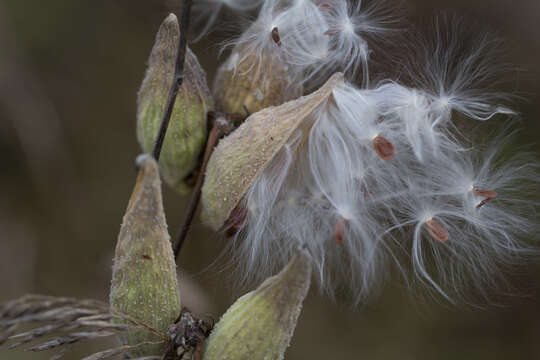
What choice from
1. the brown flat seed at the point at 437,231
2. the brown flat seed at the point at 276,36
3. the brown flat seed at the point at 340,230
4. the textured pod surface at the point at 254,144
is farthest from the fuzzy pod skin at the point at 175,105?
the brown flat seed at the point at 437,231

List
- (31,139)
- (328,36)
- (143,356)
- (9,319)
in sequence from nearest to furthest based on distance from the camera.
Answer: (9,319)
(143,356)
(328,36)
(31,139)

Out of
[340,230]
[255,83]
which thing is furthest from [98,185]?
[340,230]

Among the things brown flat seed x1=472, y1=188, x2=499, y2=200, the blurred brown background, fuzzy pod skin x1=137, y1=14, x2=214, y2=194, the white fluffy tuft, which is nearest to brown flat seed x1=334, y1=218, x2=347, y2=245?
the white fluffy tuft

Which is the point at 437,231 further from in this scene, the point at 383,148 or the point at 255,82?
the point at 255,82

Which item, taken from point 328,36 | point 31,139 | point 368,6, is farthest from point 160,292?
point 31,139

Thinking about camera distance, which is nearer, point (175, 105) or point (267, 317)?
point (267, 317)

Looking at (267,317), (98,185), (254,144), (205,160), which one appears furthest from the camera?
(98,185)

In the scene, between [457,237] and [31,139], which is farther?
[31,139]

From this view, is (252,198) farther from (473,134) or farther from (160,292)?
(473,134)
